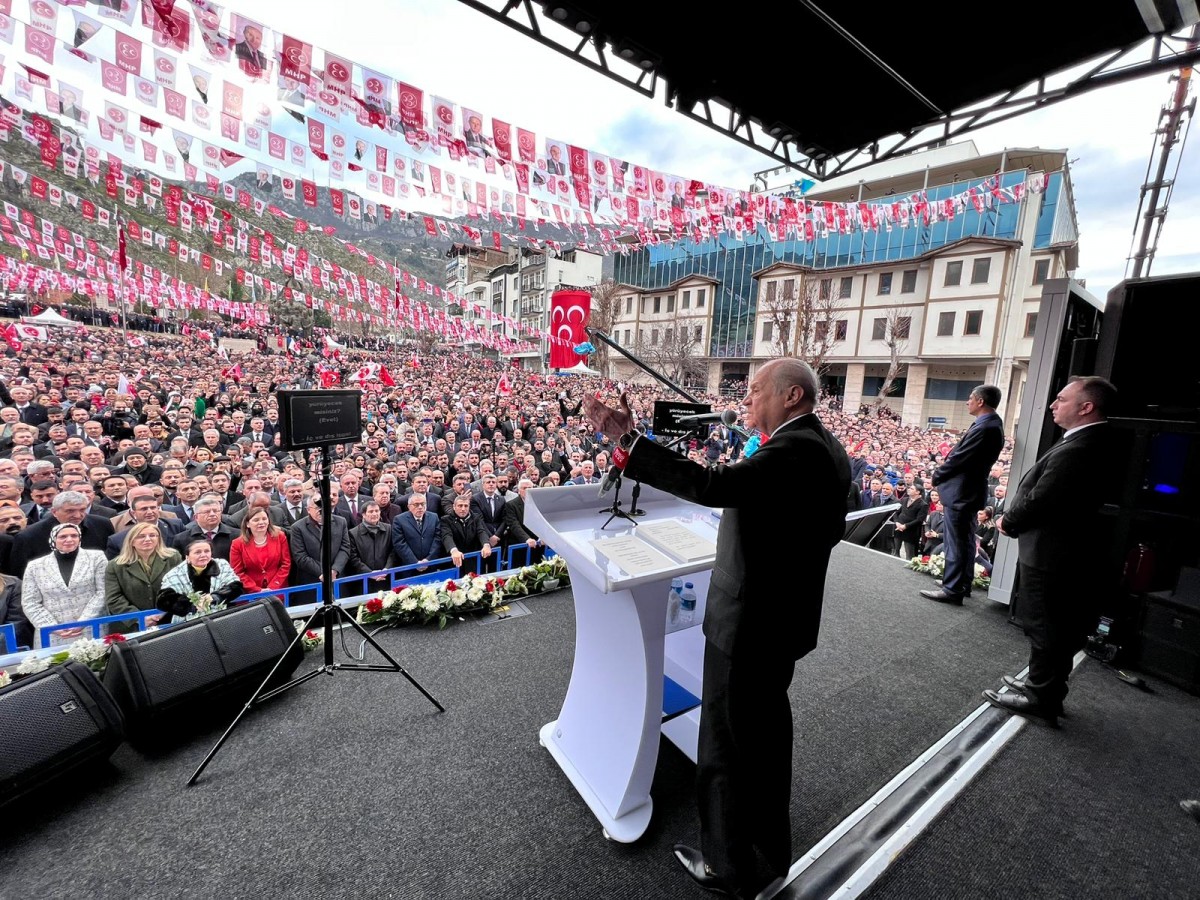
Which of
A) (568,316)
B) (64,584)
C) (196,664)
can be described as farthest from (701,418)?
(568,316)

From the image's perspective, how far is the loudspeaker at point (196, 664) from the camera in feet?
6.51

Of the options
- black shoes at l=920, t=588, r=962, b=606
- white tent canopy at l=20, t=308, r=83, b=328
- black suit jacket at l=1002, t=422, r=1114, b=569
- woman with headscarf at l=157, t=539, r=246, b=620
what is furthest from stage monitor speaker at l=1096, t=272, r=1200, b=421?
white tent canopy at l=20, t=308, r=83, b=328

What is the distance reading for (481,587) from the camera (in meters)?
3.29

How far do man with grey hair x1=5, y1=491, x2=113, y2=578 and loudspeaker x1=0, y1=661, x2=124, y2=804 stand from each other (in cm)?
203

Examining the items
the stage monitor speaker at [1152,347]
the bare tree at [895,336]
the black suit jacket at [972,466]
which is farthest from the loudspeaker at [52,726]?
the bare tree at [895,336]

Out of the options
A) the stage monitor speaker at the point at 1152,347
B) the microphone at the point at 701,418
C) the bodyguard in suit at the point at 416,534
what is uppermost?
the stage monitor speaker at the point at 1152,347

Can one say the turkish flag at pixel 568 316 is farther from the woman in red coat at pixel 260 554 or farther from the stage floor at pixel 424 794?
the stage floor at pixel 424 794

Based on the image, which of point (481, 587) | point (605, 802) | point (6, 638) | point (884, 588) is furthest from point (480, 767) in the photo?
point (884, 588)

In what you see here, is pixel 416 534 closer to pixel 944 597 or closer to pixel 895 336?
pixel 944 597

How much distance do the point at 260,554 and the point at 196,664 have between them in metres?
1.42

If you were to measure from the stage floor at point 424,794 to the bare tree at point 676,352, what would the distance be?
1136 cm

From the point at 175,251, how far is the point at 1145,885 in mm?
20418

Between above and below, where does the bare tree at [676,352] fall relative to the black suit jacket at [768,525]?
above

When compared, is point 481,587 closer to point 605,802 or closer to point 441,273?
point 605,802
